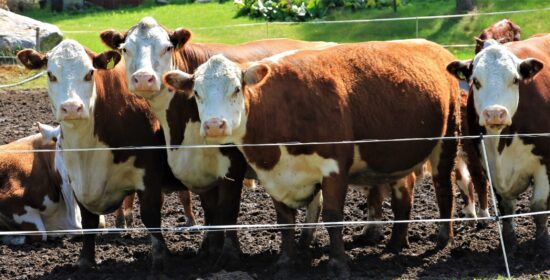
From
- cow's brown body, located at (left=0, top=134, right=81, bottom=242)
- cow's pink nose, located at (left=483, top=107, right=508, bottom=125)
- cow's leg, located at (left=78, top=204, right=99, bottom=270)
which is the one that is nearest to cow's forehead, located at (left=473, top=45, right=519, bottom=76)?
cow's pink nose, located at (left=483, top=107, right=508, bottom=125)

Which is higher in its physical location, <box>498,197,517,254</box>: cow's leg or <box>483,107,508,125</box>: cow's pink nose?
<box>483,107,508,125</box>: cow's pink nose

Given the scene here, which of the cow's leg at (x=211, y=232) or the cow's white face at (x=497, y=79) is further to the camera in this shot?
the cow's leg at (x=211, y=232)

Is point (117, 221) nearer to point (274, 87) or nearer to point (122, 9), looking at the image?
point (274, 87)

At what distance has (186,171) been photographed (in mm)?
10688

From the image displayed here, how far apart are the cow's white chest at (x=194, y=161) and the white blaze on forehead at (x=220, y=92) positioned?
1042mm

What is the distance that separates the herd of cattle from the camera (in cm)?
984

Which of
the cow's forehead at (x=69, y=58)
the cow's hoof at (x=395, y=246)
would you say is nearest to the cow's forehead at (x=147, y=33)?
the cow's forehead at (x=69, y=58)

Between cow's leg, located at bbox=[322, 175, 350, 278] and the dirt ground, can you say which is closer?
cow's leg, located at bbox=[322, 175, 350, 278]

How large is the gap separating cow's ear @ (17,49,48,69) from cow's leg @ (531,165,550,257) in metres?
4.79

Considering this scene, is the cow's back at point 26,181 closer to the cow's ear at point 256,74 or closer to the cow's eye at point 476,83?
the cow's ear at point 256,74

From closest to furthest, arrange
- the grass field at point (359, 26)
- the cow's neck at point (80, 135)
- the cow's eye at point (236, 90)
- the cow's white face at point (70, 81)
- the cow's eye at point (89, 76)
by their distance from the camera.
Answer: the cow's eye at point (236, 90) → the cow's white face at point (70, 81) → the cow's eye at point (89, 76) → the cow's neck at point (80, 135) → the grass field at point (359, 26)

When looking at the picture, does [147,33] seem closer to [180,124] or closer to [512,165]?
[180,124]

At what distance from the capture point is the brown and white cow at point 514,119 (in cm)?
1001

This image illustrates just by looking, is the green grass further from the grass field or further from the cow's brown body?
the cow's brown body
